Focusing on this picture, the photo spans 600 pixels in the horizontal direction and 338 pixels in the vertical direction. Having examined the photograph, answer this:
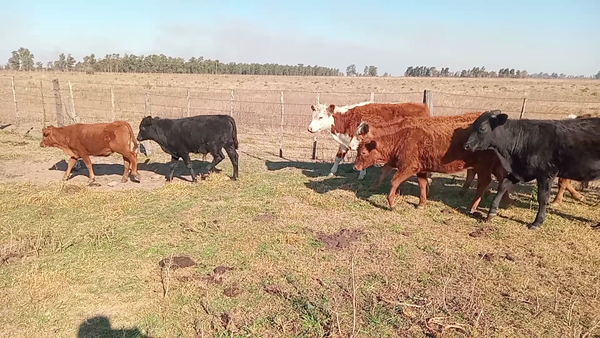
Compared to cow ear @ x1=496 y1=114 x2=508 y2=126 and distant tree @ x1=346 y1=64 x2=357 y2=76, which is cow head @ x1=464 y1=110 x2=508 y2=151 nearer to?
cow ear @ x1=496 y1=114 x2=508 y2=126

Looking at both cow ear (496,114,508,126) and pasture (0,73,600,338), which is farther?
cow ear (496,114,508,126)

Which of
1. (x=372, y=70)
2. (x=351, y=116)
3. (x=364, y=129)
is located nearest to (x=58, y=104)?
(x=351, y=116)

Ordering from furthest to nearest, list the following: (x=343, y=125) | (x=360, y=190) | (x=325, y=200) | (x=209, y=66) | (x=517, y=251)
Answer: (x=209, y=66)
(x=343, y=125)
(x=360, y=190)
(x=325, y=200)
(x=517, y=251)

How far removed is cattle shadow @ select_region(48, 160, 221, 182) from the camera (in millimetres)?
9434

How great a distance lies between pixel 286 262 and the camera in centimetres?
486

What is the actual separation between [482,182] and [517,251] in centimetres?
175

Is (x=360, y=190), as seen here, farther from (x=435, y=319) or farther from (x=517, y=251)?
(x=435, y=319)

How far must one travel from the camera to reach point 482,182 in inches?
267

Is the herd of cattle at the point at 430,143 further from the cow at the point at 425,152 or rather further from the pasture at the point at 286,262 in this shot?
the pasture at the point at 286,262

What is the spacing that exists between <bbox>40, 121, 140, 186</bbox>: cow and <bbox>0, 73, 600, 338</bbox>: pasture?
58 centimetres

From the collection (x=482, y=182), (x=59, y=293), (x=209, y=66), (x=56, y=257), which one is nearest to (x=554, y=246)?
(x=482, y=182)

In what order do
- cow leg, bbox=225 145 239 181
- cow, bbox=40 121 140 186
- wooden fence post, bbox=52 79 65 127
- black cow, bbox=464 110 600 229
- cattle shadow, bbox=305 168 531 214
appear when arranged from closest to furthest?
black cow, bbox=464 110 600 229 < cattle shadow, bbox=305 168 531 214 < cow, bbox=40 121 140 186 < cow leg, bbox=225 145 239 181 < wooden fence post, bbox=52 79 65 127

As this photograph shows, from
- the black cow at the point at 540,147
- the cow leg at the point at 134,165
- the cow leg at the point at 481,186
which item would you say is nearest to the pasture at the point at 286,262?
the cow leg at the point at 481,186

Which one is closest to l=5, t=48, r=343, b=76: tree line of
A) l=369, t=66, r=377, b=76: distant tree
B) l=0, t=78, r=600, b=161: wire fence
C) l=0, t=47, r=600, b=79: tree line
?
l=0, t=47, r=600, b=79: tree line
